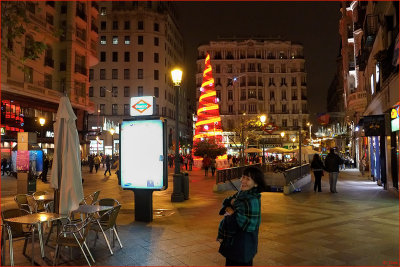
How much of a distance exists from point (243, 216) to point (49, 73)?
3484cm

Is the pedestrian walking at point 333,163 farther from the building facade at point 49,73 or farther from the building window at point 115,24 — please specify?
the building window at point 115,24

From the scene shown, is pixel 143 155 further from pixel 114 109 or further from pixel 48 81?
pixel 114 109

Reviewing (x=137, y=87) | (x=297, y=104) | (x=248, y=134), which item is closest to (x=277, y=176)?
(x=248, y=134)

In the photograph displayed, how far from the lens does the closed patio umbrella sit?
21.5 feet

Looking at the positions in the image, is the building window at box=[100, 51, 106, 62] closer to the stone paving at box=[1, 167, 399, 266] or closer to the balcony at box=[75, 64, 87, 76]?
the balcony at box=[75, 64, 87, 76]

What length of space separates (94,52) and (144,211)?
3601 cm

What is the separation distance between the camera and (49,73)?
34.0 meters

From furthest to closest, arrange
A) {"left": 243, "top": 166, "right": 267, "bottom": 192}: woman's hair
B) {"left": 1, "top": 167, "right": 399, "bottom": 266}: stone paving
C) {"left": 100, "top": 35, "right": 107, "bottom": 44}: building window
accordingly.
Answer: {"left": 100, "top": 35, "right": 107, "bottom": 44}: building window
{"left": 1, "top": 167, "right": 399, "bottom": 266}: stone paving
{"left": 243, "top": 166, "right": 267, "bottom": 192}: woman's hair

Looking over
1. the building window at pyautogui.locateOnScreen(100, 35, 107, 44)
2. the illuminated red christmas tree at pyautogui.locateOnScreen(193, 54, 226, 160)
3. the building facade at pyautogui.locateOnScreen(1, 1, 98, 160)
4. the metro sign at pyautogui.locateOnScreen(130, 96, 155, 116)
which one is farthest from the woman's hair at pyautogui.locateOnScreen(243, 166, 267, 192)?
the building window at pyautogui.locateOnScreen(100, 35, 107, 44)

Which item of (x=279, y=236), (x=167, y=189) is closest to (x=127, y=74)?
(x=167, y=189)

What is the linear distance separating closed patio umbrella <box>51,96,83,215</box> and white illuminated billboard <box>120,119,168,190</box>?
2.01 meters

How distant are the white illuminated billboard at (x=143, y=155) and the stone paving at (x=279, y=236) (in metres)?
1.09

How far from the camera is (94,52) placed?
135 ft

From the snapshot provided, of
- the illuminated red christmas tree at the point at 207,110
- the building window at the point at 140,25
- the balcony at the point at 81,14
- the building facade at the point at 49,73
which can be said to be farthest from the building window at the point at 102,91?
the illuminated red christmas tree at the point at 207,110
